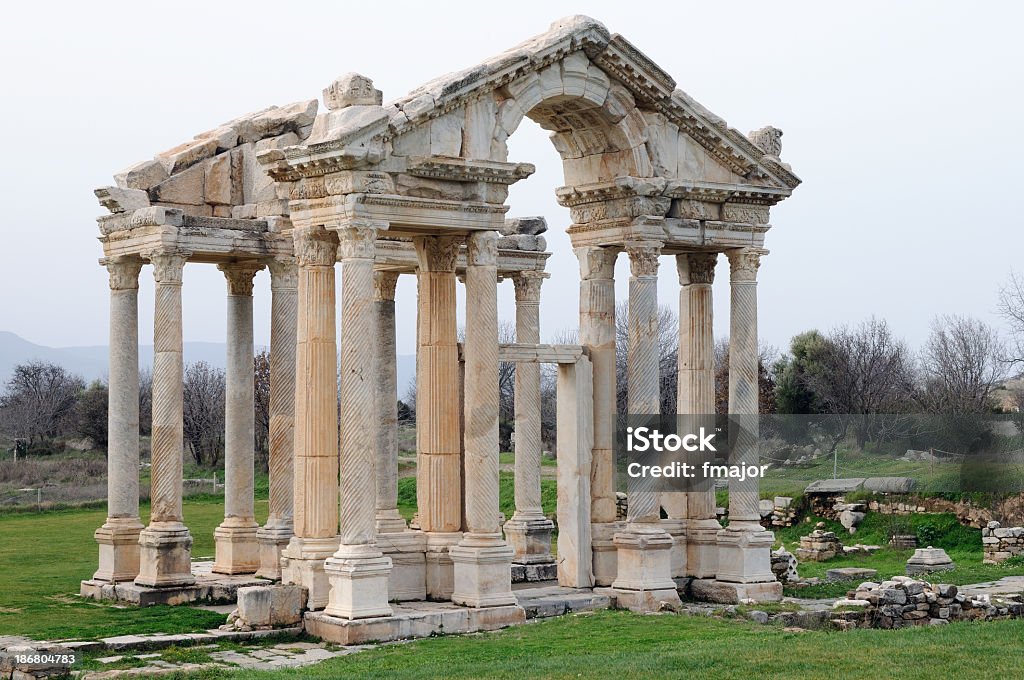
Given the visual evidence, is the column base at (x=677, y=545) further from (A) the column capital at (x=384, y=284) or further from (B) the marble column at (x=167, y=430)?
(B) the marble column at (x=167, y=430)

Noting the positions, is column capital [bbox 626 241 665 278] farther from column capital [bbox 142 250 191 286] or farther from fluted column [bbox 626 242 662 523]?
column capital [bbox 142 250 191 286]

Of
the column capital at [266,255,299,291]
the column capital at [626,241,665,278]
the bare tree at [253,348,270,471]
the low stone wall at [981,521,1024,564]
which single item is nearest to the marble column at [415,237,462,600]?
the column capital at [626,241,665,278]

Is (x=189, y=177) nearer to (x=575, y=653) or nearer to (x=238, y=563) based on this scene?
(x=238, y=563)

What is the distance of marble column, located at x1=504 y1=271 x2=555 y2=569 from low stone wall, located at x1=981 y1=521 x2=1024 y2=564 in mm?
9449

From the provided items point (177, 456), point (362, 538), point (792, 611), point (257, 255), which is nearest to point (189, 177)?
point (257, 255)

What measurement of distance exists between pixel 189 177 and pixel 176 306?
2.37m

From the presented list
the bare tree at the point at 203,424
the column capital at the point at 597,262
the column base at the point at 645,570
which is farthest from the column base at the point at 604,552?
the bare tree at the point at 203,424

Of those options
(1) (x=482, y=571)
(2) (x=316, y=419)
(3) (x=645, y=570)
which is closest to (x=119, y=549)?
(2) (x=316, y=419)

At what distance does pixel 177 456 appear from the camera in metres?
25.0

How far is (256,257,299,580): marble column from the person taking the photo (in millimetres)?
26016

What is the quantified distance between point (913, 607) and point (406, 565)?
7.74 meters

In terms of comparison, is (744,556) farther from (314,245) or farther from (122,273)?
(122,273)

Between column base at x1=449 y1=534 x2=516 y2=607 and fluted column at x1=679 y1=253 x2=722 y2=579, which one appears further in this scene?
fluted column at x1=679 y1=253 x2=722 y2=579

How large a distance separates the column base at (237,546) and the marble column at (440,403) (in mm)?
5111
